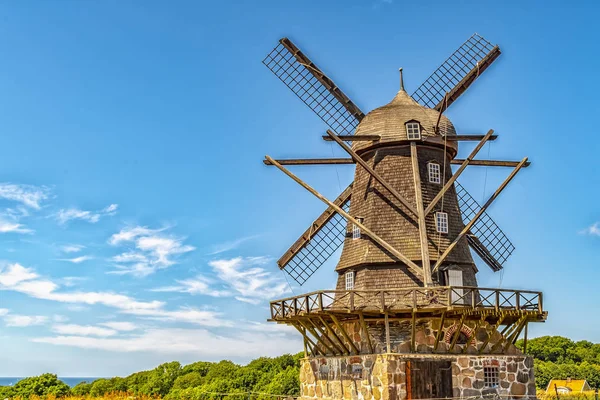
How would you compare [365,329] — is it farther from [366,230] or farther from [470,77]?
[470,77]

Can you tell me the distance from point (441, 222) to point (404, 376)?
5115 millimetres

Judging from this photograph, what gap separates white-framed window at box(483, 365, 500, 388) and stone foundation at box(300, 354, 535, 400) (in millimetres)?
28

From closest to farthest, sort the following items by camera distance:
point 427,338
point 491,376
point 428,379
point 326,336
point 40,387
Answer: point 428,379 → point 427,338 → point 491,376 → point 326,336 → point 40,387

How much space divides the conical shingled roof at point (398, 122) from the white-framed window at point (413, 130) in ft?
0.35

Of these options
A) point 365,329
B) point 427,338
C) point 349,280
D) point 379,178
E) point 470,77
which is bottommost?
point 427,338

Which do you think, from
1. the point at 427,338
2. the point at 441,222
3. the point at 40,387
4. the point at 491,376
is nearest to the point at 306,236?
the point at 441,222

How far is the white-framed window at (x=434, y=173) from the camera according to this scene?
21438 millimetres

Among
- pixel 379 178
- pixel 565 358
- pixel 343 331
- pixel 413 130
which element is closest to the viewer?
pixel 343 331

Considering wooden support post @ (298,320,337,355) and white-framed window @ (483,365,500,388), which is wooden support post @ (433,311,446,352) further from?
wooden support post @ (298,320,337,355)

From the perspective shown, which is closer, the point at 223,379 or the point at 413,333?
the point at 413,333

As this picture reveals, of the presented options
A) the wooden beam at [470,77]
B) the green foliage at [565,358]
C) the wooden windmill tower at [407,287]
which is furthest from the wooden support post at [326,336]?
the green foliage at [565,358]

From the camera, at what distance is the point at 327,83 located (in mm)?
24047

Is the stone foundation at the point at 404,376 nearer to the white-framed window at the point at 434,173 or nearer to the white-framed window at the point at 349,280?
the white-framed window at the point at 349,280

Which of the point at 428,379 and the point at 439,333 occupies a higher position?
the point at 439,333
